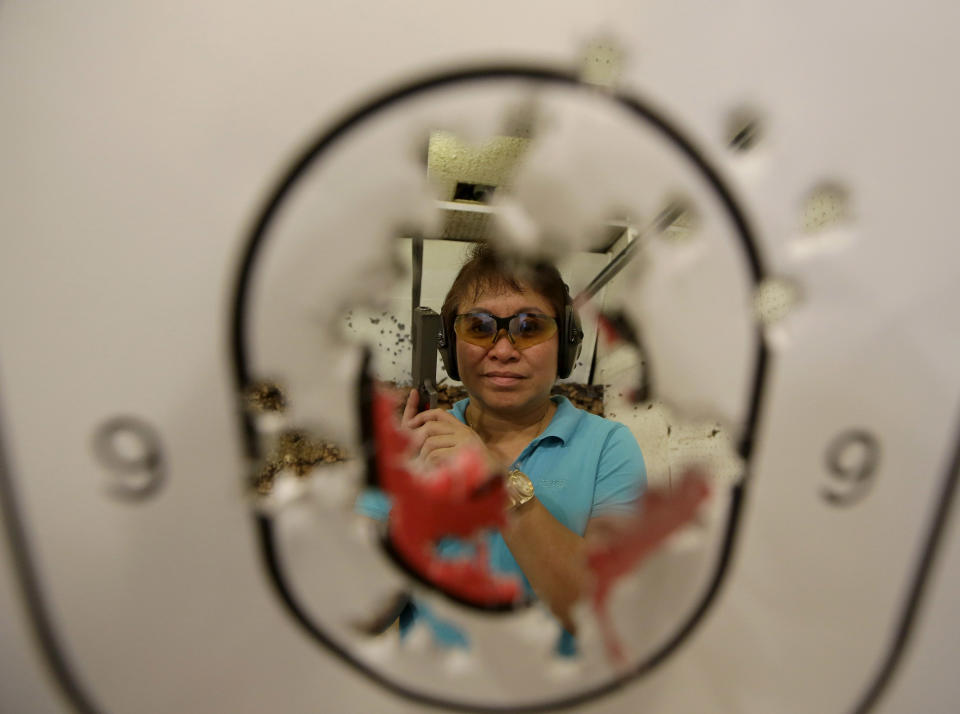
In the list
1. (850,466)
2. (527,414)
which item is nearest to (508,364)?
(527,414)

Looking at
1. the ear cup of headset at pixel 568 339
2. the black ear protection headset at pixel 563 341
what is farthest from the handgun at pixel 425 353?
the ear cup of headset at pixel 568 339

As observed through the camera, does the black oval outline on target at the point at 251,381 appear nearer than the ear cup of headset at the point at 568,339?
Yes

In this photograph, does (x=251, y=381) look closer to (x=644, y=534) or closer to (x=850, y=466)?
(x=644, y=534)

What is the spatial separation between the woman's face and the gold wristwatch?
0.07 m

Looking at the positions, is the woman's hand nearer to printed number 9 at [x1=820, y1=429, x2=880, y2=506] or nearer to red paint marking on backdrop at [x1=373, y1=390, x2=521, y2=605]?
red paint marking on backdrop at [x1=373, y1=390, x2=521, y2=605]

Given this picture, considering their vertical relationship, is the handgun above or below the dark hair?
below

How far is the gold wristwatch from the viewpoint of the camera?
0.38 m

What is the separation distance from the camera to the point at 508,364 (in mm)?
442

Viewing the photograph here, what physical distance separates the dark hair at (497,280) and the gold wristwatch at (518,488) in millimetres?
149

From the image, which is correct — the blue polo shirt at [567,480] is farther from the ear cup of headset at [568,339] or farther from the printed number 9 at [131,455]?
the printed number 9 at [131,455]

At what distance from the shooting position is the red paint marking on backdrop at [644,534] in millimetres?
338

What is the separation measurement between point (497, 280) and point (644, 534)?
248 millimetres

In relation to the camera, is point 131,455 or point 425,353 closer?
point 131,455

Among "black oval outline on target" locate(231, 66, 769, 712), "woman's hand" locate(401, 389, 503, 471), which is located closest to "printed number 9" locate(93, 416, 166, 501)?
"black oval outline on target" locate(231, 66, 769, 712)
